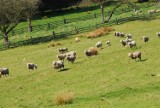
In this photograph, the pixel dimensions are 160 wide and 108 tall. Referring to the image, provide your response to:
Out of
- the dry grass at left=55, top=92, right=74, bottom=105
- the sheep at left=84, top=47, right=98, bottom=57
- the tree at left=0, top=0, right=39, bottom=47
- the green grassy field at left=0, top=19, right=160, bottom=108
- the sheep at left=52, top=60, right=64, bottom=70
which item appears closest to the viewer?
the green grassy field at left=0, top=19, right=160, bottom=108

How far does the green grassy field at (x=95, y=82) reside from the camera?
19377 millimetres

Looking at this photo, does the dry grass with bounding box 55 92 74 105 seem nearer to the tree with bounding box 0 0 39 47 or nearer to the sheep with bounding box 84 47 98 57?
the sheep with bounding box 84 47 98 57

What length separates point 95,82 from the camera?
23.9 m

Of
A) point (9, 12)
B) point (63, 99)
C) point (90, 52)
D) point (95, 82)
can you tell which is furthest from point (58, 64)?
point (9, 12)

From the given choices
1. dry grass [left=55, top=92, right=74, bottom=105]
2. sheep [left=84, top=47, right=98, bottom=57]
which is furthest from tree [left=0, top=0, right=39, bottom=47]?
dry grass [left=55, top=92, right=74, bottom=105]

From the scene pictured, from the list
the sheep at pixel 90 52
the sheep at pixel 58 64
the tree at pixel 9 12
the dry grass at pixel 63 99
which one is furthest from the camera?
the tree at pixel 9 12

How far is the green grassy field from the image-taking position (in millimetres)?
19377

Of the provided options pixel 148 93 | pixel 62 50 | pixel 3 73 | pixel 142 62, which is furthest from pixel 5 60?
pixel 148 93

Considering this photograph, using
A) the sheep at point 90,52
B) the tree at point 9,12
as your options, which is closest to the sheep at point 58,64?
the sheep at point 90,52

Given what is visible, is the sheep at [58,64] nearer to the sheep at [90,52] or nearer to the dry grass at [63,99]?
the sheep at [90,52]

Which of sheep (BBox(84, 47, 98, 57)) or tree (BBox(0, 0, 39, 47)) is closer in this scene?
sheep (BBox(84, 47, 98, 57))

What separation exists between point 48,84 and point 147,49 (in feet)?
35.0

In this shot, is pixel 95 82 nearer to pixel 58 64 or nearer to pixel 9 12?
pixel 58 64

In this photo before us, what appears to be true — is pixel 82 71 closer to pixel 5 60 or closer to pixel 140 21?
pixel 5 60
